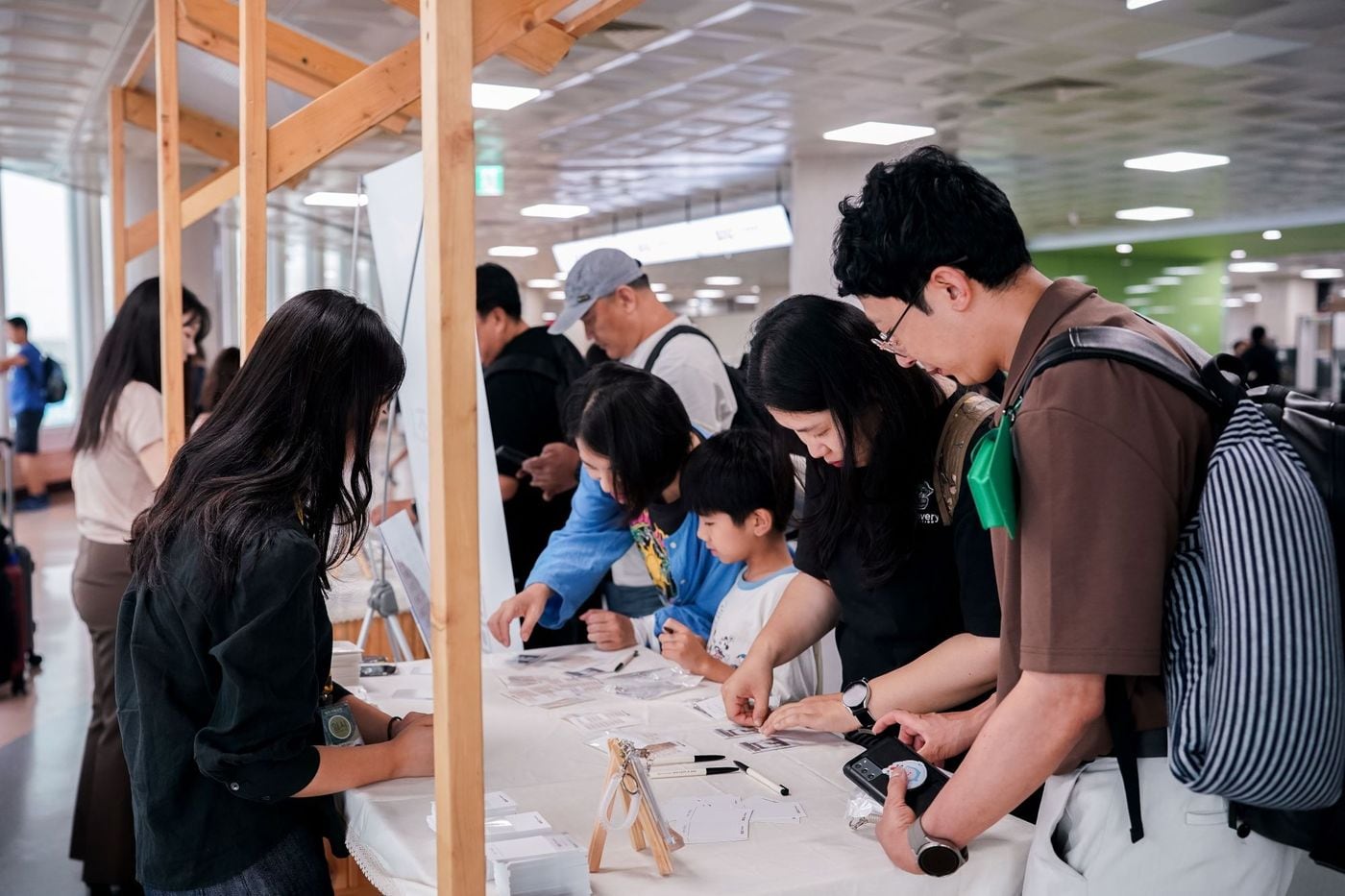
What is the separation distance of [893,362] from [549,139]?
6794 mm

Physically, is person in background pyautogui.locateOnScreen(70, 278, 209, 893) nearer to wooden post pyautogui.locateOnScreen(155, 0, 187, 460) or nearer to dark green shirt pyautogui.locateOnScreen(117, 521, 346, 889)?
wooden post pyautogui.locateOnScreen(155, 0, 187, 460)

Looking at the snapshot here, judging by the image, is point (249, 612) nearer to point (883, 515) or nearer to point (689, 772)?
point (689, 772)

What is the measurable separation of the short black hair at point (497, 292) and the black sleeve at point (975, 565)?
2096 mm

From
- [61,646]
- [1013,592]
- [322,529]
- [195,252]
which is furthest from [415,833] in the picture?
[195,252]

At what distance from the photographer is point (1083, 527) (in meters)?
1.14

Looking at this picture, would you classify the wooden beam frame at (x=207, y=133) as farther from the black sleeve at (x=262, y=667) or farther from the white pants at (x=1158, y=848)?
the white pants at (x=1158, y=848)

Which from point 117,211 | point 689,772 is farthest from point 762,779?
point 117,211

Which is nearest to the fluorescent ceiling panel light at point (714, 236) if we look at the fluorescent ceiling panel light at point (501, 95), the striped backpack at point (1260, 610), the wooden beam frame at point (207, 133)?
the fluorescent ceiling panel light at point (501, 95)

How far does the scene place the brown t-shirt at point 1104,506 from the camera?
113 cm

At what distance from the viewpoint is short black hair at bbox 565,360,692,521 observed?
2.44 meters

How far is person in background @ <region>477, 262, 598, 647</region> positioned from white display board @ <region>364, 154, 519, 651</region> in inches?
27.3

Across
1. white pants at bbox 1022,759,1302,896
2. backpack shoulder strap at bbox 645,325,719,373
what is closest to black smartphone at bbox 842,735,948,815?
white pants at bbox 1022,759,1302,896

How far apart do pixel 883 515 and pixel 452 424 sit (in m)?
0.80

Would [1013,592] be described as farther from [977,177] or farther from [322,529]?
[322,529]
